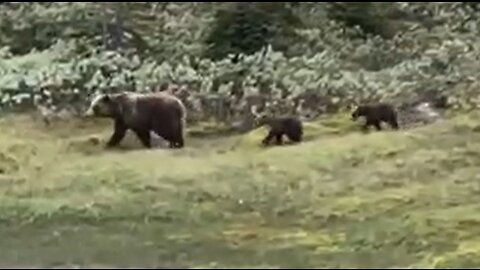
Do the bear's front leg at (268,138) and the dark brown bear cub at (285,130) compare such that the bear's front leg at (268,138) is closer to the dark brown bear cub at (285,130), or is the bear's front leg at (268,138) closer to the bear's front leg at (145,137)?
the dark brown bear cub at (285,130)

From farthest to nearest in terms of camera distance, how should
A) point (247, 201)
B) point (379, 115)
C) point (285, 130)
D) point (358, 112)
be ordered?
1. point (358, 112)
2. point (379, 115)
3. point (285, 130)
4. point (247, 201)

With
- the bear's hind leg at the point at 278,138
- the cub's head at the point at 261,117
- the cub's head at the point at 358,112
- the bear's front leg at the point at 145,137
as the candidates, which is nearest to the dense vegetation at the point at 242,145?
the cub's head at the point at 261,117

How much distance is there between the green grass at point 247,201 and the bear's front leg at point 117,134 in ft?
0.56

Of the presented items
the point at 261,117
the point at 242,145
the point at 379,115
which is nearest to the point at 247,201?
the point at 242,145

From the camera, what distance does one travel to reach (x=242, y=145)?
15.1 metres

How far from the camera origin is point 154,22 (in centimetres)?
2498

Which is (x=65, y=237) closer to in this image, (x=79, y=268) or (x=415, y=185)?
(x=79, y=268)

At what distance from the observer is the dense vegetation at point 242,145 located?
9516mm

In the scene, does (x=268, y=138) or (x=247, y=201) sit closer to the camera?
(x=247, y=201)

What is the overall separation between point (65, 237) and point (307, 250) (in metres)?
1.95

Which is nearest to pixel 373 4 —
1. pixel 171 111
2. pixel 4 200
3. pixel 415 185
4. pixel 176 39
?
pixel 176 39

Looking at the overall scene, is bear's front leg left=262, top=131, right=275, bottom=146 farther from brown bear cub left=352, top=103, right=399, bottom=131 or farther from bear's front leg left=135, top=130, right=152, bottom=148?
brown bear cub left=352, top=103, right=399, bottom=131

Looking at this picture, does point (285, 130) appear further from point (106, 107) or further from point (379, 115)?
point (106, 107)

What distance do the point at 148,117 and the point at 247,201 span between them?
166 inches
